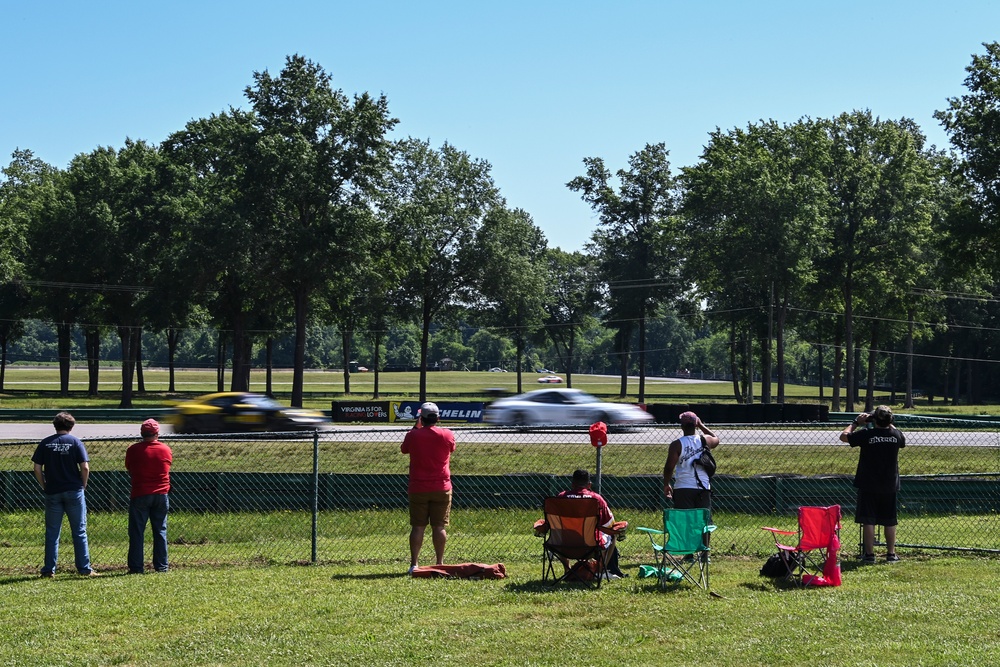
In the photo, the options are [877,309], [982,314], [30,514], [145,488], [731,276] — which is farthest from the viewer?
[982,314]

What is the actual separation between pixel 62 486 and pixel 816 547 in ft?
25.6

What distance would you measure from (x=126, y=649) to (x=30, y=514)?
417 inches

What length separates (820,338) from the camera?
68875 mm

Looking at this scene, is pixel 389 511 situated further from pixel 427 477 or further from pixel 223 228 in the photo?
pixel 223 228

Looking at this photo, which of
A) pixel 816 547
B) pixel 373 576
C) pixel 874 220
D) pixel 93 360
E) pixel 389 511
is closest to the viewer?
pixel 816 547

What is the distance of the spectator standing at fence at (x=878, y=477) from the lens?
37.4 ft

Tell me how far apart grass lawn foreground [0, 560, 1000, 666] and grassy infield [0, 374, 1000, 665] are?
0.06 ft

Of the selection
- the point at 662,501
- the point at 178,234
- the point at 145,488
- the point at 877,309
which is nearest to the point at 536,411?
the point at 662,501

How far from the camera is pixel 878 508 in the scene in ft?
37.6

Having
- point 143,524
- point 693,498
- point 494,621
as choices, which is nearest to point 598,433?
point 693,498

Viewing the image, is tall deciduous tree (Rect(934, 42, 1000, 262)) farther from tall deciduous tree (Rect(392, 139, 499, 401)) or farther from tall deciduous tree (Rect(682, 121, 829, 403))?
tall deciduous tree (Rect(392, 139, 499, 401))

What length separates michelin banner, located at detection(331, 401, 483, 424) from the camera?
4038 cm

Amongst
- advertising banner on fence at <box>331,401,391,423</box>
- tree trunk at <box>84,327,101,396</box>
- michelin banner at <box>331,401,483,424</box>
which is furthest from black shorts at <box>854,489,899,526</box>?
tree trunk at <box>84,327,101,396</box>

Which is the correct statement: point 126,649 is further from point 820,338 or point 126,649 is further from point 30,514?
point 820,338
